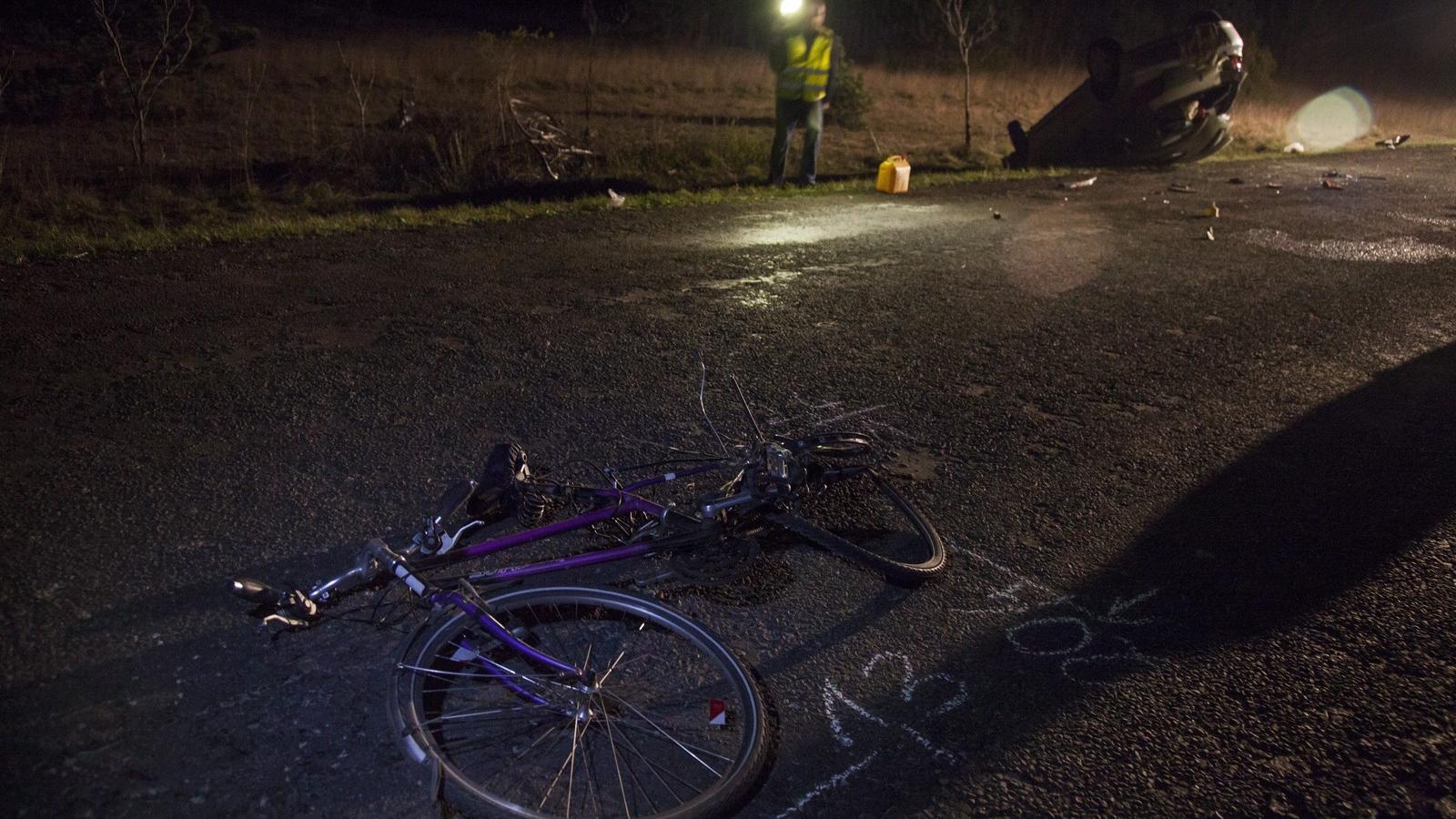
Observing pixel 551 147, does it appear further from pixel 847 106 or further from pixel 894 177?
pixel 847 106

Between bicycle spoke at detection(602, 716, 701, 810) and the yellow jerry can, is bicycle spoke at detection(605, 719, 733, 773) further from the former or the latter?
the yellow jerry can

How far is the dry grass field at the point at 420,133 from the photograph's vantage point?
36.8 ft

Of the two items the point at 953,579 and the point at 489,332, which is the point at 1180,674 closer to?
the point at 953,579

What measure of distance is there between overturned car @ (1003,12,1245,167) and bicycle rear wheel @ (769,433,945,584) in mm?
12670

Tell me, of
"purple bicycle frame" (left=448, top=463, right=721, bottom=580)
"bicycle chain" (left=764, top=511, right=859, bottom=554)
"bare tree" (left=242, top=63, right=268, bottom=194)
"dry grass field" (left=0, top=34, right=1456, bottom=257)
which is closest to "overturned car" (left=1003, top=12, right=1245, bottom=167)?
"dry grass field" (left=0, top=34, right=1456, bottom=257)

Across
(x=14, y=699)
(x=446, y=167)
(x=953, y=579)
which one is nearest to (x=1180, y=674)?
(x=953, y=579)

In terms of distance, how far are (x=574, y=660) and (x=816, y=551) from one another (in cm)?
123

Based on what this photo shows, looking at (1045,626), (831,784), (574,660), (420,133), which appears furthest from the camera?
(420,133)

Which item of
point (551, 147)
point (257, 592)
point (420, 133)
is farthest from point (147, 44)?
point (257, 592)

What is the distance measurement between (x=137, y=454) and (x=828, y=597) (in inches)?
123

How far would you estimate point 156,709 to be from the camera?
2918mm

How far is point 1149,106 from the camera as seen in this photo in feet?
49.7

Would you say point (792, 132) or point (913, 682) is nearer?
point (913, 682)

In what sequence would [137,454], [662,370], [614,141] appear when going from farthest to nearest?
1. [614,141]
2. [662,370]
3. [137,454]
